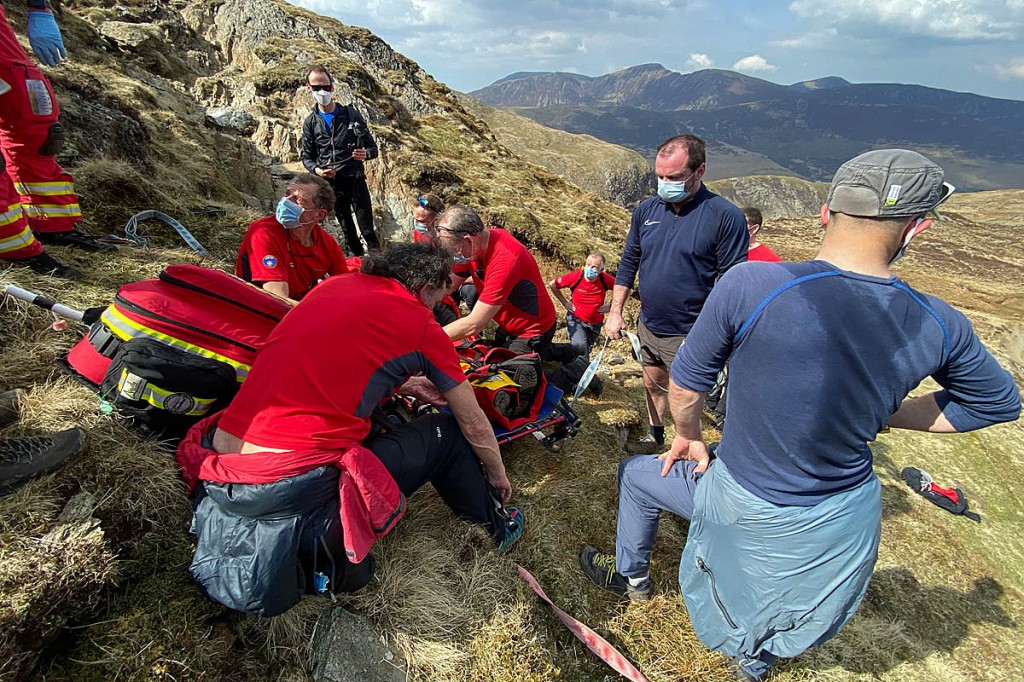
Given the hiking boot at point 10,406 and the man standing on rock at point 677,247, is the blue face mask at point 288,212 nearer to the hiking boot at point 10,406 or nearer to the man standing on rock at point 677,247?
the hiking boot at point 10,406

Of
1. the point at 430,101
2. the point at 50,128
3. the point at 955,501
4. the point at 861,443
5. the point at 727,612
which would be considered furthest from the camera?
the point at 430,101

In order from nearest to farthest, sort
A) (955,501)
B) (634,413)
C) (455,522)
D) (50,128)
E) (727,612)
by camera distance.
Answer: (727,612) → (455,522) → (50,128) → (634,413) → (955,501)

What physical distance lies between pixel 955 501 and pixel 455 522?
8052 mm

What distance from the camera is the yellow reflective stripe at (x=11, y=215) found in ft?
14.5

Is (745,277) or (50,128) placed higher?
(50,128)

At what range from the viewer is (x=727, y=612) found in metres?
3.03

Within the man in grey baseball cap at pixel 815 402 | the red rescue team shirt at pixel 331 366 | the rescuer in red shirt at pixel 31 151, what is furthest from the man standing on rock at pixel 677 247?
the rescuer in red shirt at pixel 31 151

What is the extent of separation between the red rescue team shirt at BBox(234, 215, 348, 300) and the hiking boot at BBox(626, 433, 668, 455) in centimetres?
456

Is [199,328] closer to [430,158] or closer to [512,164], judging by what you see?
[430,158]

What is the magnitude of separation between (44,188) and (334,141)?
3817mm

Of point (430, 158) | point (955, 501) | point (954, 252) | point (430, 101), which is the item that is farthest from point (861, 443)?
point (954, 252)

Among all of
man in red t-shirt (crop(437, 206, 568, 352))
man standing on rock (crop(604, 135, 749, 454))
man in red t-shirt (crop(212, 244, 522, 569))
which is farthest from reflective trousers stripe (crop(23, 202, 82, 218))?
man standing on rock (crop(604, 135, 749, 454))

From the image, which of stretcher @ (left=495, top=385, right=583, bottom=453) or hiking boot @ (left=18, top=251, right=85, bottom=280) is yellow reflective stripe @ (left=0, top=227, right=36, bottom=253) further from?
stretcher @ (left=495, top=385, right=583, bottom=453)

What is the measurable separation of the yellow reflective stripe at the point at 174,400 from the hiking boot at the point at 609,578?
329 centimetres
